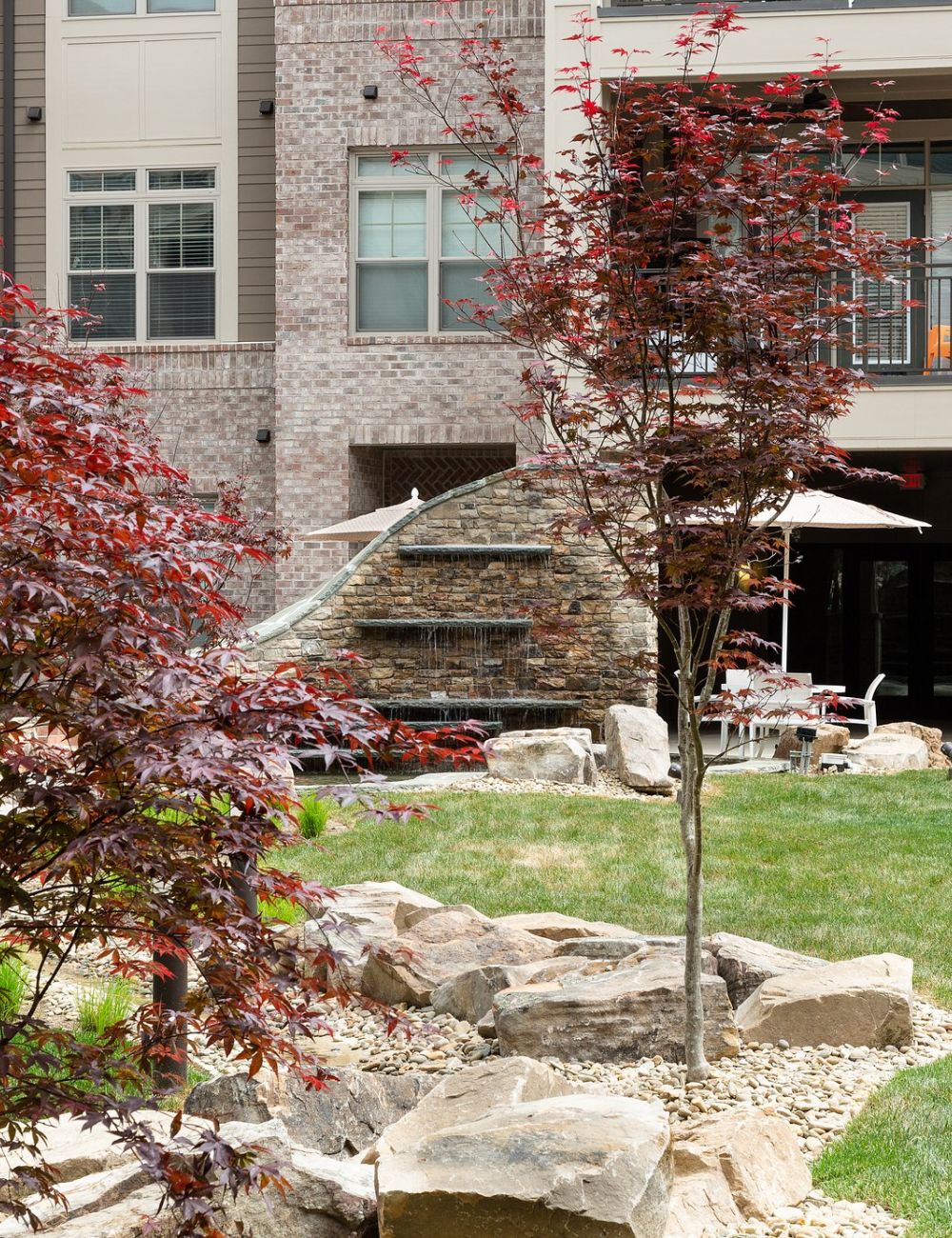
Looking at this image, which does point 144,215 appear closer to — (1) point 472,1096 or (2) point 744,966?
(2) point 744,966

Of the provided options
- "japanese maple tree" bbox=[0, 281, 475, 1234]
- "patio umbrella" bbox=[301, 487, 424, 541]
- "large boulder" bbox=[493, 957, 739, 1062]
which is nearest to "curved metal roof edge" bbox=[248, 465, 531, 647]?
"patio umbrella" bbox=[301, 487, 424, 541]

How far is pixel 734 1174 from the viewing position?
3.96 meters

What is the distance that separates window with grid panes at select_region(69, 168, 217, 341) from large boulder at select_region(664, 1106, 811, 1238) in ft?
53.4

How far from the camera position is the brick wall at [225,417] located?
18.5 meters

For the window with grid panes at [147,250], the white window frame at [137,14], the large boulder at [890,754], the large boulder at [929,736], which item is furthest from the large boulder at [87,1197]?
the white window frame at [137,14]

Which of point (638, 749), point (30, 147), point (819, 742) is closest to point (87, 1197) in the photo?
point (638, 749)

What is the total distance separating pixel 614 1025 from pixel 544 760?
21.3ft

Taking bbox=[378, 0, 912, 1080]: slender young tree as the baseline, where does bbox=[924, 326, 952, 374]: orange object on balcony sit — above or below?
above

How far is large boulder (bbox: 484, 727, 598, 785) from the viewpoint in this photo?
1171 centimetres

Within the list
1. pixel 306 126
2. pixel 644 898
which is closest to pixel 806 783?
pixel 644 898

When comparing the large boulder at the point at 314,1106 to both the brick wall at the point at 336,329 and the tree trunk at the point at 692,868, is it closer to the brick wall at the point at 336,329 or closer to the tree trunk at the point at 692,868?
the tree trunk at the point at 692,868

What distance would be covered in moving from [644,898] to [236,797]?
5.45 m

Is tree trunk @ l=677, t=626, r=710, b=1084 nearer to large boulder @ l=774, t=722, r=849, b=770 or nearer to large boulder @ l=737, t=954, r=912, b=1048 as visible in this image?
large boulder @ l=737, t=954, r=912, b=1048

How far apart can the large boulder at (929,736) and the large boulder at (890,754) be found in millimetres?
139
